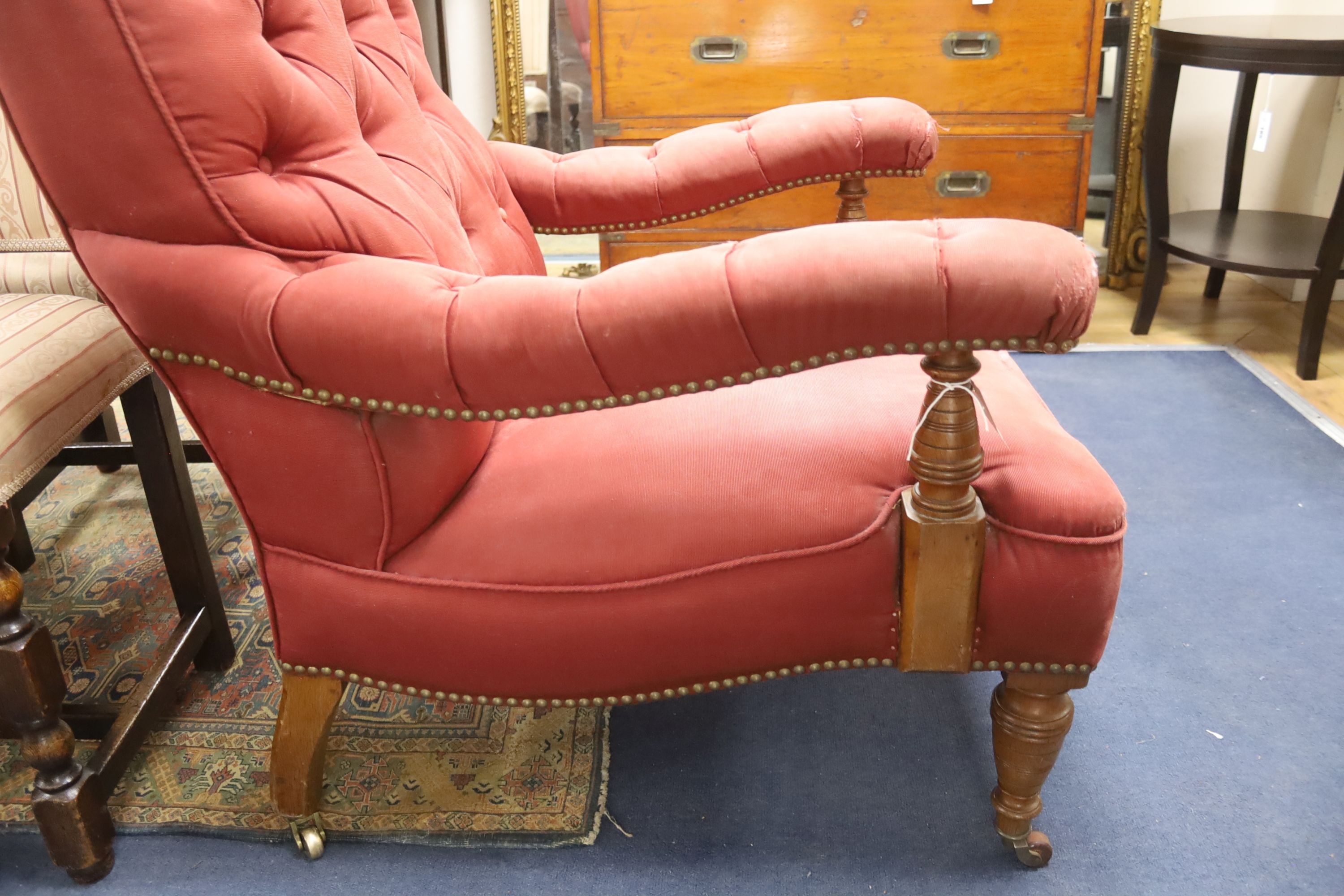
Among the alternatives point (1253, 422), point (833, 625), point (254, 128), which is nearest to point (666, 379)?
point (833, 625)

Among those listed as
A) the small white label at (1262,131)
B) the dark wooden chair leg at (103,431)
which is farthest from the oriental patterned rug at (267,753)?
the small white label at (1262,131)

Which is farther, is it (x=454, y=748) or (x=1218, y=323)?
(x=1218, y=323)

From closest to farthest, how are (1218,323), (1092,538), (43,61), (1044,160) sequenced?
1. (43,61)
2. (1092,538)
3. (1044,160)
4. (1218,323)

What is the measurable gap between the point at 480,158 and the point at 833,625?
0.79m

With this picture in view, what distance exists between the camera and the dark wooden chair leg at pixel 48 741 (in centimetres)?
99

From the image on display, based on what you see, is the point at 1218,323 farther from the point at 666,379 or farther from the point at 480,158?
the point at 666,379

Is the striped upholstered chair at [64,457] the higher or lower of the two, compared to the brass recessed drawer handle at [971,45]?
lower

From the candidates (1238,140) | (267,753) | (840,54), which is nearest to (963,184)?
(840,54)

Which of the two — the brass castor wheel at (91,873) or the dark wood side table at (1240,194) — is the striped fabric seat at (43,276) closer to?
the brass castor wheel at (91,873)

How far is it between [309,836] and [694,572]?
1.79 feet

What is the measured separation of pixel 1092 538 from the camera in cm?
88

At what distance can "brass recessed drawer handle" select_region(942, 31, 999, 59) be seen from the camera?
2.16m

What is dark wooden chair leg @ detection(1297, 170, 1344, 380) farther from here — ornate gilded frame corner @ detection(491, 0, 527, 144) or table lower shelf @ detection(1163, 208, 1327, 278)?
ornate gilded frame corner @ detection(491, 0, 527, 144)

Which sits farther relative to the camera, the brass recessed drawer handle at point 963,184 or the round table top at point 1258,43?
the brass recessed drawer handle at point 963,184
